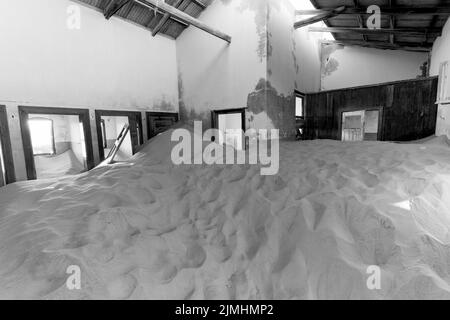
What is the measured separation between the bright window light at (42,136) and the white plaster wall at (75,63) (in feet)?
13.7

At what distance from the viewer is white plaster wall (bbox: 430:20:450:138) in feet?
18.8

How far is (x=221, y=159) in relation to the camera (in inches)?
181

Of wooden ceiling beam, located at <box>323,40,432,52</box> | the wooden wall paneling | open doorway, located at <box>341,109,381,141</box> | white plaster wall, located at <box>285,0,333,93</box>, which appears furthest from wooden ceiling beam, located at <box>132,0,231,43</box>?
open doorway, located at <box>341,109,381,141</box>

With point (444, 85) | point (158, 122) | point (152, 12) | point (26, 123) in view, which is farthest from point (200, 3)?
point (444, 85)

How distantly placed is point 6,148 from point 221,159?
4411 mm

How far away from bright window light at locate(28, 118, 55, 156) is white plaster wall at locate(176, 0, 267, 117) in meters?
5.38

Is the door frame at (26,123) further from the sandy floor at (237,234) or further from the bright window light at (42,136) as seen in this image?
the bright window light at (42,136)

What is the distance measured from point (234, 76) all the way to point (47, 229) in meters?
5.92

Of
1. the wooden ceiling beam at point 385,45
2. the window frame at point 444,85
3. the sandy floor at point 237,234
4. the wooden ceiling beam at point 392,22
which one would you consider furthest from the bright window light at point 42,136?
the window frame at point 444,85

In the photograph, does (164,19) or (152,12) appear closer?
(152,12)

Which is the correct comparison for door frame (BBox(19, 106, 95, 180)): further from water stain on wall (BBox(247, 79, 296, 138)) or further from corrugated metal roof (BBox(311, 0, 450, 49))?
corrugated metal roof (BBox(311, 0, 450, 49))

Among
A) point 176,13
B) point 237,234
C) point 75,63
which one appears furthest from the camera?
point 75,63

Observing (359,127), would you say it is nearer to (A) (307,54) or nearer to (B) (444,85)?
(A) (307,54)
